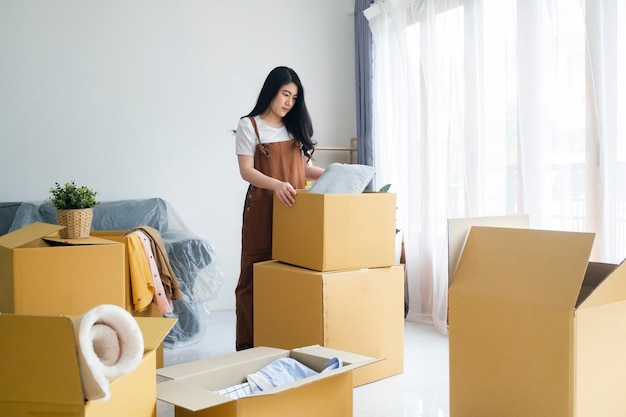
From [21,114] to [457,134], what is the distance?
2.59 m

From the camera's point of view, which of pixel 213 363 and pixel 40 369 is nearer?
pixel 40 369

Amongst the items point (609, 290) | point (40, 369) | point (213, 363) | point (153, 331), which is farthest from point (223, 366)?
point (609, 290)

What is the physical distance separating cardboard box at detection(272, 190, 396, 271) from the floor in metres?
0.49

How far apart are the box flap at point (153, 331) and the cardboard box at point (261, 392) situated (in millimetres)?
169

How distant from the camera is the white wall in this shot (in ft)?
11.4

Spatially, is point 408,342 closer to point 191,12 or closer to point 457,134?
point 457,134

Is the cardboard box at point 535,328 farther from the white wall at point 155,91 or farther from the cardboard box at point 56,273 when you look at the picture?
the white wall at point 155,91

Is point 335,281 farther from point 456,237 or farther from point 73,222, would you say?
point 73,222

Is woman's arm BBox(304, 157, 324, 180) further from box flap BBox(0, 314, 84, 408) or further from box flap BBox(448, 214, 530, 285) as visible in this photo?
box flap BBox(0, 314, 84, 408)

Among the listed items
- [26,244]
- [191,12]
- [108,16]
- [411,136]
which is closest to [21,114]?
[108,16]

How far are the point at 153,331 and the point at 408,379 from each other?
55.0 inches

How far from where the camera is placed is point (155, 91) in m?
3.79

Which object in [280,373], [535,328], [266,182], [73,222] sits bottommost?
[280,373]

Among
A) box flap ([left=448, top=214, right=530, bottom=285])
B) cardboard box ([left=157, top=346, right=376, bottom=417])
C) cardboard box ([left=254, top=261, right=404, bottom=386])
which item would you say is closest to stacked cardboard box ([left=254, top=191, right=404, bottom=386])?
cardboard box ([left=254, top=261, right=404, bottom=386])
